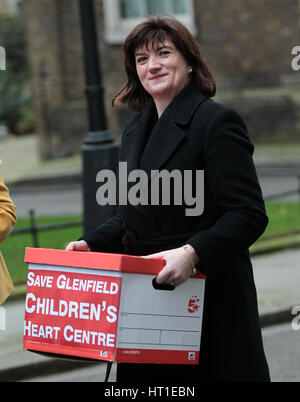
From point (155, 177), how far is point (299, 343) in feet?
12.2

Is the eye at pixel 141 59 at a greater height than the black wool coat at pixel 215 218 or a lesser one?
greater

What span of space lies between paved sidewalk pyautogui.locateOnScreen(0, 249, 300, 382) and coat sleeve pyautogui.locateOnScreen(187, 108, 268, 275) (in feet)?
11.0

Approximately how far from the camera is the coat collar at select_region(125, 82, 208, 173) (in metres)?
3.32

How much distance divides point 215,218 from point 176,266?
301 mm

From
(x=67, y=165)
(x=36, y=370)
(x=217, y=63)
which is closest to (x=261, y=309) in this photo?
(x=36, y=370)

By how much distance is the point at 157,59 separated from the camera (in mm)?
3381

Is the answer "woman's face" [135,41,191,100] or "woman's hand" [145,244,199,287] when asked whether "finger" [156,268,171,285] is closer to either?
"woman's hand" [145,244,199,287]

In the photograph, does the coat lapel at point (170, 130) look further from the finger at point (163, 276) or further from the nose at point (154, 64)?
the finger at point (163, 276)

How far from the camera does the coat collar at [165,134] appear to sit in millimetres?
3324

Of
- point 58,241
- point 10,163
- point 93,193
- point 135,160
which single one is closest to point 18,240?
point 58,241

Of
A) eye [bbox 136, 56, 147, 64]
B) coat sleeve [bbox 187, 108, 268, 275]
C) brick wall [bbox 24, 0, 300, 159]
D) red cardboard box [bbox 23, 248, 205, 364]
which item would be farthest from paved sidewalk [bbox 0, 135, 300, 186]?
red cardboard box [bbox 23, 248, 205, 364]

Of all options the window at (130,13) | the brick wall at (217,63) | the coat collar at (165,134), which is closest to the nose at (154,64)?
the coat collar at (165,134)

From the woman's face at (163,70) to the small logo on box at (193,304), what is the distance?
0.80 metres
